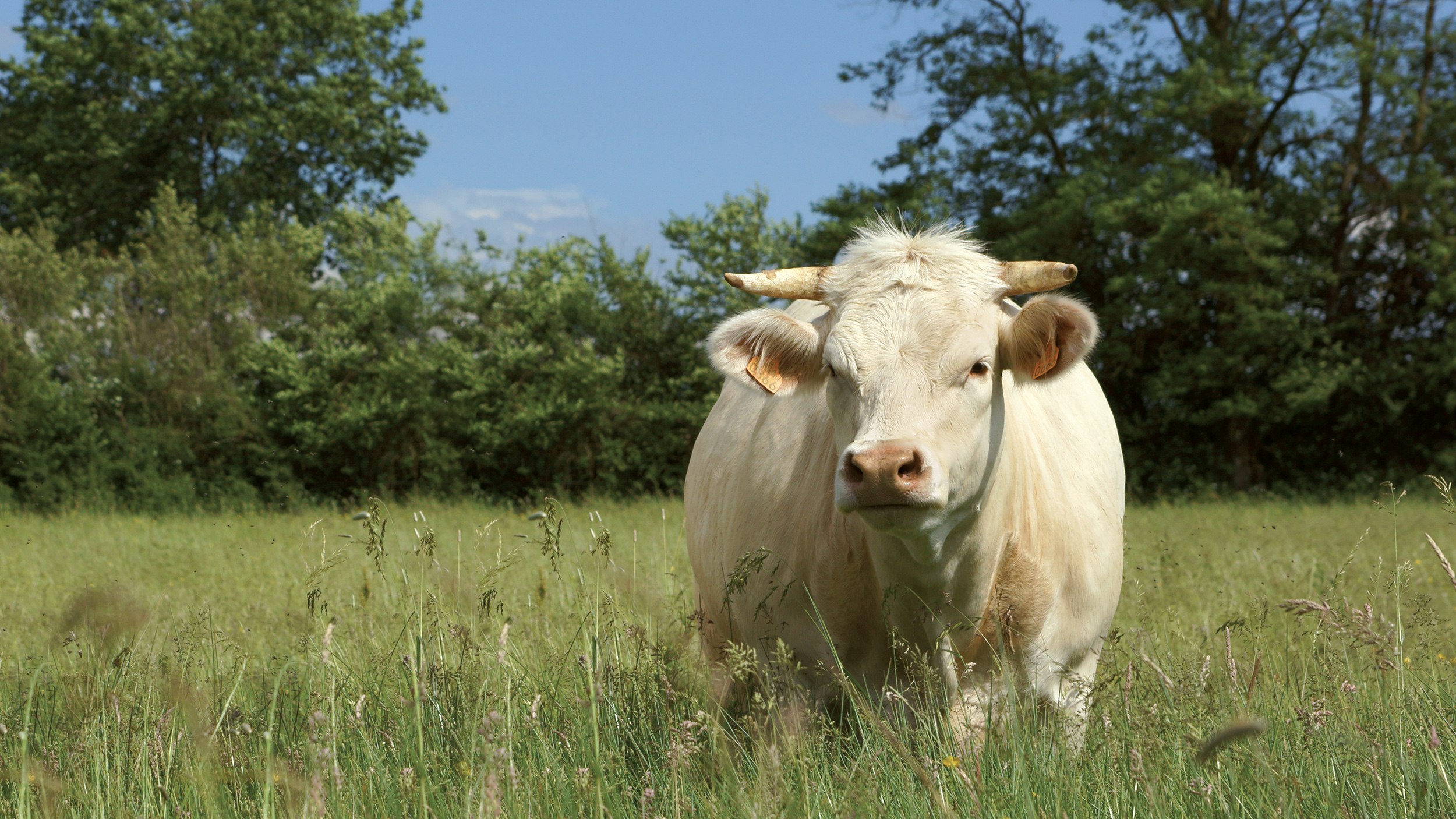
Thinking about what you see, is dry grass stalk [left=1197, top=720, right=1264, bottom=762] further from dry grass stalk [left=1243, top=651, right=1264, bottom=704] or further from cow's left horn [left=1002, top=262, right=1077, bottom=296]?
cow's left horn [left=1002, top=262, right=1077, bottom=296]

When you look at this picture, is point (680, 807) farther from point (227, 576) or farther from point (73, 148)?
point (73, 148)

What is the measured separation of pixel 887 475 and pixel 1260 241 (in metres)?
16.0

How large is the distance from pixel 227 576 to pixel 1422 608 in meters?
7.97

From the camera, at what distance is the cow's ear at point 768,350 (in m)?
3.23

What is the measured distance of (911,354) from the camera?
2.86 meters

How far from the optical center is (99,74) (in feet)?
86.7

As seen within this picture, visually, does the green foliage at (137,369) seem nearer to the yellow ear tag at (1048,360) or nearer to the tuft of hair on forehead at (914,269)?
the tuft of hair on forehead at (914,269)

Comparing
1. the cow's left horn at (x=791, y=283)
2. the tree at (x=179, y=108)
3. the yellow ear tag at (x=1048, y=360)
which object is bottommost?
the yellow ear tag at (x=1048, y=360)

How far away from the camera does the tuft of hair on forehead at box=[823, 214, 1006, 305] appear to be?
3.12 meters

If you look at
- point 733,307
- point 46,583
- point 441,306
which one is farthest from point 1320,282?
point 46,583

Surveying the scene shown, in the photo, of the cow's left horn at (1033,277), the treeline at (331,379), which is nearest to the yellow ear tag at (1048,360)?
the cow's left horn at (1033,277)

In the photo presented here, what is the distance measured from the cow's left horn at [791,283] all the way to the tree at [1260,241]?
14337 millimetres

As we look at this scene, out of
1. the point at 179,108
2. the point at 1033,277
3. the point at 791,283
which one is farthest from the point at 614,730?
the point at 179,108

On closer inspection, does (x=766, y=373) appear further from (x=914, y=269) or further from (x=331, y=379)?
(x=331, y=379)
